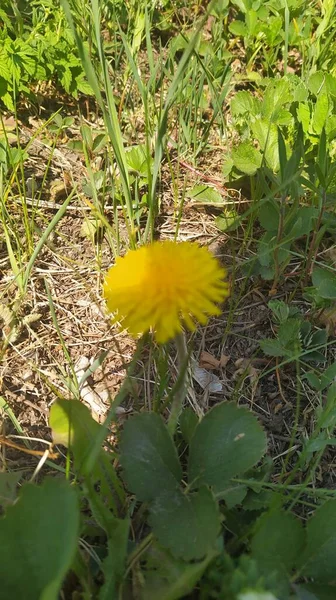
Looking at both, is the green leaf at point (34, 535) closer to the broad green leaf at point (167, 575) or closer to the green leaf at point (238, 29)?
the broad green leaf at point (167, 575)

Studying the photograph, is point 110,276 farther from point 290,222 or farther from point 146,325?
point 290,222

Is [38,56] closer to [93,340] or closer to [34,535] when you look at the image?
[93,340]

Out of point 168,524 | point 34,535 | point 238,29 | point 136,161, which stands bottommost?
point 168,524

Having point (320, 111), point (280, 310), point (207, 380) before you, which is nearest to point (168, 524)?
point (207, 380)

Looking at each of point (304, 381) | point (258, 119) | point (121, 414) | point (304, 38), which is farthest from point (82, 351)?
point (304, 38)

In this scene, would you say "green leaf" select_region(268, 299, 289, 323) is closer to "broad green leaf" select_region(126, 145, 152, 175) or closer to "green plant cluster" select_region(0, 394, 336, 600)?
"green plant cluster" select_region(0, 394, 336, 600)

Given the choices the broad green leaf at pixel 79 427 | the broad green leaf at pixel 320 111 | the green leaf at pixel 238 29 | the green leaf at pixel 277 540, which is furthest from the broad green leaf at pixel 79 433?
the green leaf at pixel 238 29

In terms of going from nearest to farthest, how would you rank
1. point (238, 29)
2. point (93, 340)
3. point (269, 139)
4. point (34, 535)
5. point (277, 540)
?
point (34, 535)
point (277, 540)
point (93, 340)
point (269, 139)
point (238, 29)
